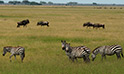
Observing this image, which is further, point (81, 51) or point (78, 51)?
point (78, 51)

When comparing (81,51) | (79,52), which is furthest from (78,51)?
(81,51)

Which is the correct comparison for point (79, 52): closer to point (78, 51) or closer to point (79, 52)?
point (79, 52)

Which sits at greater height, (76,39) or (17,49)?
(17,49)

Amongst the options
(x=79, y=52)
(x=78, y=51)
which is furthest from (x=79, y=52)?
(x=78, y=51)

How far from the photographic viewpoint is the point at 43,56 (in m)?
16.7

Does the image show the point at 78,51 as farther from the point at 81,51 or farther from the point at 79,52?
the point at 81,51

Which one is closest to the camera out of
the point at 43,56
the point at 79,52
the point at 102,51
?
the point at 79,52

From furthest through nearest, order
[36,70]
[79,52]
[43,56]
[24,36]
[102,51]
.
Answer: [24,36]
[43,56]
[102,51]
[79,52]
[36,70]

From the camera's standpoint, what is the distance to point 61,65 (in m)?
13.4

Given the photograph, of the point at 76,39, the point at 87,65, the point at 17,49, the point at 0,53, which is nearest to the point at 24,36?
the point at 76,39

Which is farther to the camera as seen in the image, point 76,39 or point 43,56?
point 76,39

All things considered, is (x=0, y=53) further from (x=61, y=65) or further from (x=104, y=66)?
(x=104, y=66)

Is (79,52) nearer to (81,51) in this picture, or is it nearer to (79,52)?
(79,52)

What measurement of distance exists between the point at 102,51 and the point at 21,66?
4523 mm
